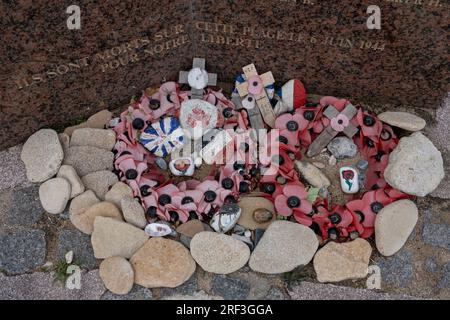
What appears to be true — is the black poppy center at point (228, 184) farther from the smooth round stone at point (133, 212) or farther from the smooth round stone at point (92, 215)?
the smooth round stone at point (92, 215)

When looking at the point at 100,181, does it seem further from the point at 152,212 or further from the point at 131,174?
the point at 152,212

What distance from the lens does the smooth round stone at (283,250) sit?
320 cm

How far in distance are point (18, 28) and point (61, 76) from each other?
1.44 feet

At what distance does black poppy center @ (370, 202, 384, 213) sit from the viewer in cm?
332

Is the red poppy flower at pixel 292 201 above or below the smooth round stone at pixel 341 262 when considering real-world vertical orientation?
above

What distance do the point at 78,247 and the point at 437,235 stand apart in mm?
2052

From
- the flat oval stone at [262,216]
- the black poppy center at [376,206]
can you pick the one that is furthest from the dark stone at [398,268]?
the flat oval stone at [262,216]

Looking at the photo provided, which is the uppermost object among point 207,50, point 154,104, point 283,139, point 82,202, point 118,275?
point 207,50

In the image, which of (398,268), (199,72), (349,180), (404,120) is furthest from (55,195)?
(404,120)

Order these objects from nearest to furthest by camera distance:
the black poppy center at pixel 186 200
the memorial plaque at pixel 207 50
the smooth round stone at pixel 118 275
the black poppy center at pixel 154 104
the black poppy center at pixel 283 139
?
the smooth round stone at pixel 118 275 < the memorial plaque at pixel 207 50 < the black poppy center at pixel 186 200 < the black poppy center at pixel 283 139 < the black poppy center at pixel 154 104

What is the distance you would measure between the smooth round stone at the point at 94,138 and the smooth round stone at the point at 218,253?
0.84m

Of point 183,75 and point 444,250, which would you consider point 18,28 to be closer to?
point 183,75

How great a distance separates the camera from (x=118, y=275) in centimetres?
315

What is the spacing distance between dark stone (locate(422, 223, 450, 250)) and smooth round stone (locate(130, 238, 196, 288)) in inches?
52.9
